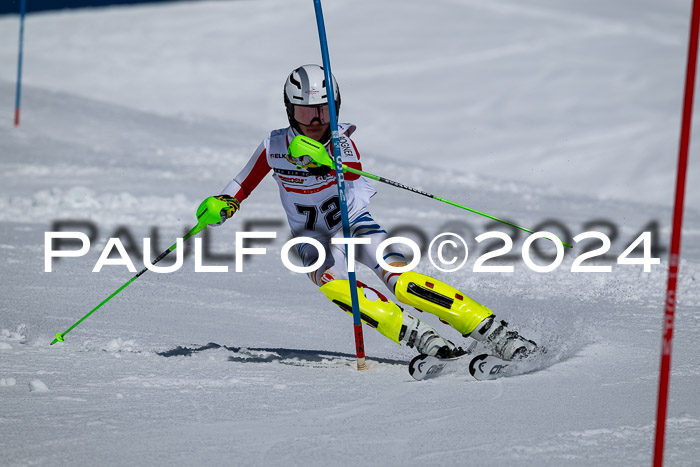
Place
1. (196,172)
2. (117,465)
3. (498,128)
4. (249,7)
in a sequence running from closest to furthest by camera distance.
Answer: (117,465) < (196,172) < (498,128) < (249,7)

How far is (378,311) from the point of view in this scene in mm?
4645

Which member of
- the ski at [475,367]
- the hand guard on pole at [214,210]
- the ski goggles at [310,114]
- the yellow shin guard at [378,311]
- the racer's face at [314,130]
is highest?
the ski goggles at [310,114]

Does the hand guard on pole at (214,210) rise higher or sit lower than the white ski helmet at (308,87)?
lower

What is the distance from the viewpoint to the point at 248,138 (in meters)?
15.6

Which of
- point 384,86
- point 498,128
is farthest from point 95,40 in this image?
point 498,128

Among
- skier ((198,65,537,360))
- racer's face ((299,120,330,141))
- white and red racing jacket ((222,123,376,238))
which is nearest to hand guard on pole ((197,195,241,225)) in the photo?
skier ((198,65,537,360))

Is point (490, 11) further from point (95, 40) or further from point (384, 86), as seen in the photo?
point (95, 40)

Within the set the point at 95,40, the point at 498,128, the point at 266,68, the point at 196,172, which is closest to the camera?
the point at 196,172

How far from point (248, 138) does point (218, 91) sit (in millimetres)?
4802

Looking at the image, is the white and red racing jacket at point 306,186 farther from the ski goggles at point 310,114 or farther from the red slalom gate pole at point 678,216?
the red slalom gate pole at point 678,216

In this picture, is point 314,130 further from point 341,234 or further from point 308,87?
point 341,234

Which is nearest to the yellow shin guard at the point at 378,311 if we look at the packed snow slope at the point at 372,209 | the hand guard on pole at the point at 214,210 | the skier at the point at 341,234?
the skier at the point at 341,234

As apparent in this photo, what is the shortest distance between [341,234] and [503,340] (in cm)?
103

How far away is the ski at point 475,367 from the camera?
4.48 m
